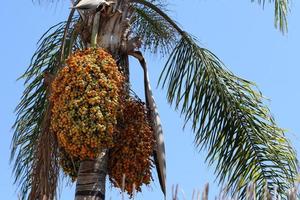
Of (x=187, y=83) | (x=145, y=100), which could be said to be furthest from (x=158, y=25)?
(x=145, y=100)

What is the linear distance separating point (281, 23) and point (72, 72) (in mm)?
2954

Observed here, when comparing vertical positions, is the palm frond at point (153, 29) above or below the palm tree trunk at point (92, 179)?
above

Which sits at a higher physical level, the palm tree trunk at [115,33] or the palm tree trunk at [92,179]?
the palm tree trunk at [115,33]

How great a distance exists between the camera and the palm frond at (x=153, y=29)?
9.51 m

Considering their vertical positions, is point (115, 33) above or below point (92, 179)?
above

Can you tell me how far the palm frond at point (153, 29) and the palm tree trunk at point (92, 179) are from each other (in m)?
2.67

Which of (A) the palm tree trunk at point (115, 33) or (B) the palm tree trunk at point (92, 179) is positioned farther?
(A) the palm tree trunk at point (115, 33)

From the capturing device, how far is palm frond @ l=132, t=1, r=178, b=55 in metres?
9.51

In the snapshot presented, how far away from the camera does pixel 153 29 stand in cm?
988

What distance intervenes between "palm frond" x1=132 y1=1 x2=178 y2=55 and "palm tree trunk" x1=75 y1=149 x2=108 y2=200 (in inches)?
105

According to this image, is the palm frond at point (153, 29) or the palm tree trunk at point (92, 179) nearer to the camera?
the palm tree trunk at point (92, 179)

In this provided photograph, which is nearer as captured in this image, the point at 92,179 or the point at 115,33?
the point at 92,179

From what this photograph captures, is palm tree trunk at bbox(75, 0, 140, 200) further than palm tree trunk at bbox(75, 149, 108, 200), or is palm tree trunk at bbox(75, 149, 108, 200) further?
palm tree trunk at bbox(75, 0, 140, 200)

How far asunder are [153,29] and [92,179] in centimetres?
330
